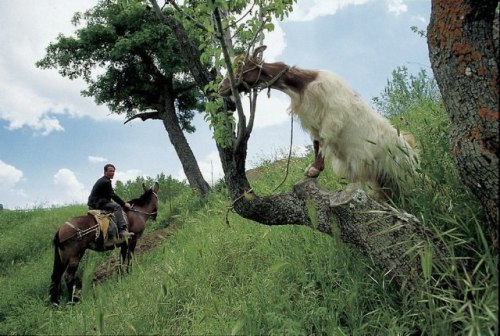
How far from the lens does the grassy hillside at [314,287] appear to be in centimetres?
323

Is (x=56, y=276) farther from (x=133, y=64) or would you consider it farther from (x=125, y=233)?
(x=133, y=64)

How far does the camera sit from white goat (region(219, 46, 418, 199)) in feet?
14.0

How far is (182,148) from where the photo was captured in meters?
16.4

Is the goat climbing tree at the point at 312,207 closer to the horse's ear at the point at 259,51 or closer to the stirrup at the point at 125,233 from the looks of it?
the horse's ear at the point at 259,51

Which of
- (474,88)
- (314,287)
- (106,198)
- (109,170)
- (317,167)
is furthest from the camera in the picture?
(106,198)

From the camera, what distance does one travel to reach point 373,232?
3697 millimetres

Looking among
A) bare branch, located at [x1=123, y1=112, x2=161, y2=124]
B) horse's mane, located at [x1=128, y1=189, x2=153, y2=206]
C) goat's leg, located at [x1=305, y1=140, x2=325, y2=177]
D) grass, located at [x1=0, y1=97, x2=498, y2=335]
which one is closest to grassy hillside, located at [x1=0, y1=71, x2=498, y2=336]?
grass, located at [x1=0, y1=97, x2=498, y2=335]

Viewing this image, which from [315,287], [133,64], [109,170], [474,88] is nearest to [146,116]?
[133,64]

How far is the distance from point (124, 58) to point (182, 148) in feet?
13.3

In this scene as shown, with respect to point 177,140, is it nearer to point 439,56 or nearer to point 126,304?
point 126,304

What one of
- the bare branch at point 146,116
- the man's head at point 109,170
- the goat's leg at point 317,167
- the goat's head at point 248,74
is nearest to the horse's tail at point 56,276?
the man's head at point 109,170

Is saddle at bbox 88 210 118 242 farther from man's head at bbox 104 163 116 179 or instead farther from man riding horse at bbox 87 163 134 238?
man's head at bbox 104 163 116 179

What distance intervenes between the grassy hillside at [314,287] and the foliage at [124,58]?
1088 centimetres

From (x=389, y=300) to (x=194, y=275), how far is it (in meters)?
2.54
